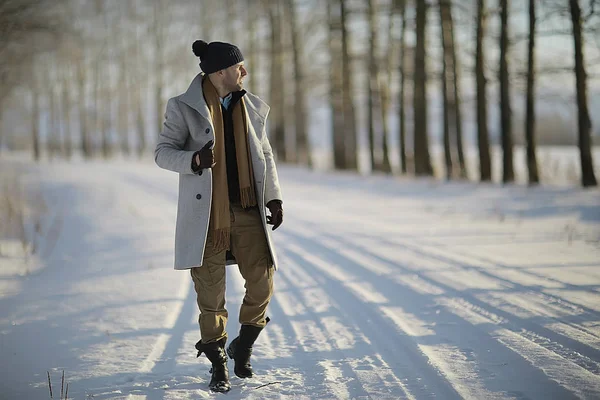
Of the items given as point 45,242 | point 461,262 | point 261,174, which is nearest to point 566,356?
point 261,174

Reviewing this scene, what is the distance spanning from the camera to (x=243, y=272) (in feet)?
12.3

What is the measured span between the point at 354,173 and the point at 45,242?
14.1 metres

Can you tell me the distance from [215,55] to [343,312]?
2760 millimetres

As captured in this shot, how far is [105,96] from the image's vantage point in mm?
40875

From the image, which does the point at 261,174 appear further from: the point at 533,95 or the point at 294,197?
the point at 533,95

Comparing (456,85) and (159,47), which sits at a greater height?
(159,47)

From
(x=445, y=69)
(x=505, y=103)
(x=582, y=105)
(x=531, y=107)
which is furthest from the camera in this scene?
(x=445, y=69)

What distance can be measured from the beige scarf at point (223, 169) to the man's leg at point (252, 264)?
0.29 feet

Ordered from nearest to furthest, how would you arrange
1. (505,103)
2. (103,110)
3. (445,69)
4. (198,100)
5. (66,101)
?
(198,100) < (505,103) < (445,69) < (66,101) < (103,110)

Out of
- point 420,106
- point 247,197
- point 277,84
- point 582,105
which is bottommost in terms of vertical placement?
point 247,197

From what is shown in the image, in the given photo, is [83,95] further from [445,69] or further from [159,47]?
[445,69]

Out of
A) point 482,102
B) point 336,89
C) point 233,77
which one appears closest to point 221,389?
point 233,77

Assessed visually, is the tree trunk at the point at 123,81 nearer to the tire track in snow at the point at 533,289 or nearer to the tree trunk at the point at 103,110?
the tree trunk at the point at 103,110

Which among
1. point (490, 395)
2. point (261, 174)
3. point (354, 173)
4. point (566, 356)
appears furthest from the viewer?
point (354, 173)
